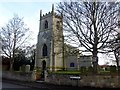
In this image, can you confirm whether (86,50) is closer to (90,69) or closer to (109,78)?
(90,69)

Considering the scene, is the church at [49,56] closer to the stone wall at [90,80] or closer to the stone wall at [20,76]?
the stone wall at [20,76]

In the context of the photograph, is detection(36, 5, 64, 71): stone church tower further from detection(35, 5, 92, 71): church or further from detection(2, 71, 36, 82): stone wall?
detection(2, 71, 36, 82): stone wall

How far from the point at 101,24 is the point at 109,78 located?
5981 mm

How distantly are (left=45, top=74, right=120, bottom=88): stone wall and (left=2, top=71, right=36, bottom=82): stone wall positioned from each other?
3.94m

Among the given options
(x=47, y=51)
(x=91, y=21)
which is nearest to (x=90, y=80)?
(x=91, y=21)

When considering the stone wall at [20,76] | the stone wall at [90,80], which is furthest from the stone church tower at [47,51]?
the stone wall at [90,80]

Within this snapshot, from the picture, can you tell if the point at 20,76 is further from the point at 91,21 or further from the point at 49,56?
the point at 49,56

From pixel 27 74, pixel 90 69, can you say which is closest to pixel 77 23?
pixel 90 69

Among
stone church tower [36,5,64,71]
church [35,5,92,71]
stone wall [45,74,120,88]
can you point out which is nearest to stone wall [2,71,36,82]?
stone wall [45,74,120,88]

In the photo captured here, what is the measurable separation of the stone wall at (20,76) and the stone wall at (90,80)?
12.9ft

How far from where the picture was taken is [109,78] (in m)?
19.2

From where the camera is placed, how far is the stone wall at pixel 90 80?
19.0m

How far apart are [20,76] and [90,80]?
11.8 metres

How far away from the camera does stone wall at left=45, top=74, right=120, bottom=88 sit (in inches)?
749
